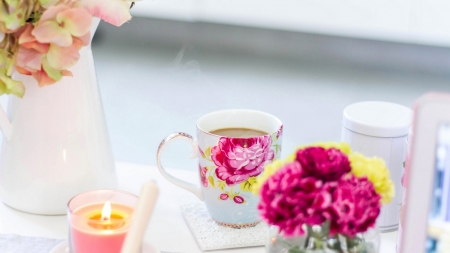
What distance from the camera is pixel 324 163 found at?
0.43 m

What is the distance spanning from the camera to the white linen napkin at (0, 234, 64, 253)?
62 cm

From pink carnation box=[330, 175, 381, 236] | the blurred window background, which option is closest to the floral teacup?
pink carnation box=[330, 175, 381, 236]

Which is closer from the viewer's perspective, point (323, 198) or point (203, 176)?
point (323, 198)

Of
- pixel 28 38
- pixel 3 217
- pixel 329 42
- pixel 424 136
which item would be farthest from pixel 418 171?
pixel 329 42

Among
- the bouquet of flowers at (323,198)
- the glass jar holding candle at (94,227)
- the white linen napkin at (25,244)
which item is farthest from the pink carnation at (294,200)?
the white linen napkin at (25,244)

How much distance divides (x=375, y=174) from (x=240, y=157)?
0.71ft

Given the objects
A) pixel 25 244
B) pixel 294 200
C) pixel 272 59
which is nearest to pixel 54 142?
pixel 25 244

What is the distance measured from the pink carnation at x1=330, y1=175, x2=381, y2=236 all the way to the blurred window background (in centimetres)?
146

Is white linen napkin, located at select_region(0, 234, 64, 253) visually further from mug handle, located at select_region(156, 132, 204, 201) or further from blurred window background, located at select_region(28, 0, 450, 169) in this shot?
blurred window background, located at select_region(28, 0, 450, 169)

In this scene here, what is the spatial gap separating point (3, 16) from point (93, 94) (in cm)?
15

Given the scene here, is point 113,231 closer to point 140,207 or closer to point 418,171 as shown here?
point 140,207

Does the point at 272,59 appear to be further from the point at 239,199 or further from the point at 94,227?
the point at 94,227

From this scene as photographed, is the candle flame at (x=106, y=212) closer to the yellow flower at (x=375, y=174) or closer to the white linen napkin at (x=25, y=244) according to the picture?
the white linen napkin at (x=25, y=244)

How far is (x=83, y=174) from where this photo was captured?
68 cm
